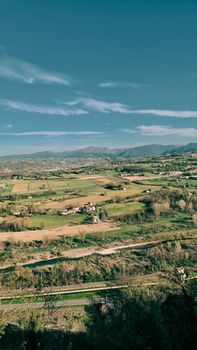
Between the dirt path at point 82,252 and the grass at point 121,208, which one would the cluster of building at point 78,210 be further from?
the dirt path at point 82,252

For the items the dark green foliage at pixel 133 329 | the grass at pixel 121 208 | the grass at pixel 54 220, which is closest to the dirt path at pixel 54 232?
the grass at pixel 54 220

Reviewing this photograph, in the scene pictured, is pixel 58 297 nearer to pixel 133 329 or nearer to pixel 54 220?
pixel 133 329

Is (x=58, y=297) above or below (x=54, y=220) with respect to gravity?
above

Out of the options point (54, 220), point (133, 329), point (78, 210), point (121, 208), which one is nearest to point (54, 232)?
point (54, 220)

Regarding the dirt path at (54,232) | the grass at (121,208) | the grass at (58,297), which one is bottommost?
the dirt path at (54,232)

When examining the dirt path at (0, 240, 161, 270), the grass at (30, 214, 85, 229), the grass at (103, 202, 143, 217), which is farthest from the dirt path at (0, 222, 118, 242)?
the grass at (103, 202, 143, 217)

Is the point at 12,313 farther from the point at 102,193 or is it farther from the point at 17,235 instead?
the point at 102,193

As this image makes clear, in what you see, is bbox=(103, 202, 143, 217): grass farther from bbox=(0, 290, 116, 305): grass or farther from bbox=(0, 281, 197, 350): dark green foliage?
bbox=(0, 281, 197, 350): dark green foliage

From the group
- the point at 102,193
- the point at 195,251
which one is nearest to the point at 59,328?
the point at 195,251
